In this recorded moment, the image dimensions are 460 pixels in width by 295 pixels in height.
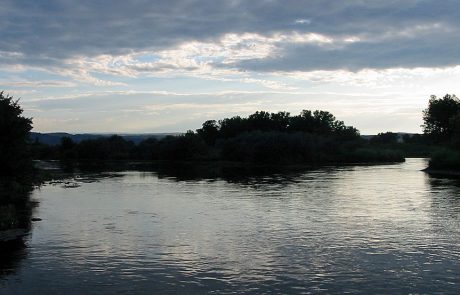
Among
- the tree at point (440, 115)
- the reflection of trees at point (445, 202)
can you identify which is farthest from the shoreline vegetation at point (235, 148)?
the reflection of trees at point (445, 202)

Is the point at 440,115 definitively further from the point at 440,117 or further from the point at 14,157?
the point at 14,157

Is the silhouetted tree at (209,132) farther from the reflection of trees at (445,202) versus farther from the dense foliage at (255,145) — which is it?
the reflection of trees at (445,202)

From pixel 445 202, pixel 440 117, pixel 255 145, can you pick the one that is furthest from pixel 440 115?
pixel 445 202

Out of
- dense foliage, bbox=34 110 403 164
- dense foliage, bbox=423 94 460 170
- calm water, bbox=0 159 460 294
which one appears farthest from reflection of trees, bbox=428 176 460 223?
dense foliage, bbox=423 94 460 170

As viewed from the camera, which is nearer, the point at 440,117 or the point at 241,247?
the point at 241,247

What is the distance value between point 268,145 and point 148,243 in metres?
109

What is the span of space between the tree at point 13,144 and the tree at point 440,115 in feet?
473

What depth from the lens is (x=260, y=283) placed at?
63.4 feet

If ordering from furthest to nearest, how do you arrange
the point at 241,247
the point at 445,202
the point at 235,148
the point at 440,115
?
the point at 440,115, the point at 235,148, the point at 445,202, the point at 241,247

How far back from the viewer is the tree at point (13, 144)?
4503 cm

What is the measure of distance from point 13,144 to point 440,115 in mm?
147971

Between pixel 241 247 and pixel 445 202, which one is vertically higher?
pixel 445 202

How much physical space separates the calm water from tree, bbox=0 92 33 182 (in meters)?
4.08

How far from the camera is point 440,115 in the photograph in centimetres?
16512
